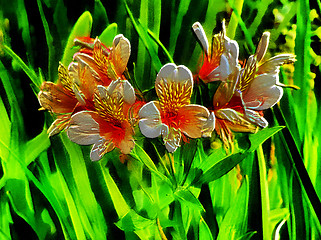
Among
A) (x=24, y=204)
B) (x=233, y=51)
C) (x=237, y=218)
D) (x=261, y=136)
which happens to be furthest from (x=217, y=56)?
(x=24, y=204)

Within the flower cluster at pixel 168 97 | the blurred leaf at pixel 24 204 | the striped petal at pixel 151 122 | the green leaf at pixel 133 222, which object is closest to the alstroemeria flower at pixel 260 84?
the flower cluster at pixel 168 97

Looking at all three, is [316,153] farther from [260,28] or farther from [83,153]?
[83,153]

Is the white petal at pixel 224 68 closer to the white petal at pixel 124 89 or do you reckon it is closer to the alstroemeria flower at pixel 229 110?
the alstroemeria flower at pixel 229 110

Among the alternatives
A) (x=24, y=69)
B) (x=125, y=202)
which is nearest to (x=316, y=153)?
(x=125, y=202)

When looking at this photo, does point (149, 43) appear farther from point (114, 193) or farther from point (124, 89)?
point (114, 193)

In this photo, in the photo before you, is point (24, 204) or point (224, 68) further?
point (24, 204)

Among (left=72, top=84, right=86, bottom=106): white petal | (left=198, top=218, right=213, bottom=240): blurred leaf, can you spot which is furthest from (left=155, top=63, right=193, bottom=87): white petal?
(left=198, top=218, right=213, bottom=240): blurred leaf
